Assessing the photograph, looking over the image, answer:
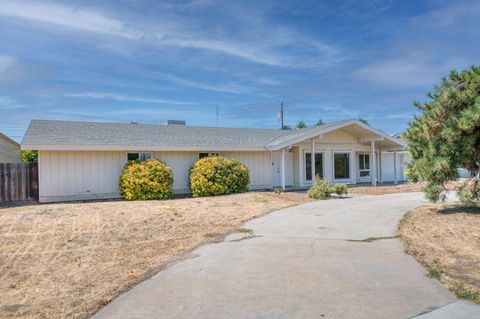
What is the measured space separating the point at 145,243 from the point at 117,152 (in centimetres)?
1058

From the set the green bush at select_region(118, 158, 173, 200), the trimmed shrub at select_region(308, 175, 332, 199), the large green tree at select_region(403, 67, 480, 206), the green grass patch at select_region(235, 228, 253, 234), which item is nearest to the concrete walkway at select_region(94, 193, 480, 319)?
the green grass patch at select_region(235, 228, 253, 234)

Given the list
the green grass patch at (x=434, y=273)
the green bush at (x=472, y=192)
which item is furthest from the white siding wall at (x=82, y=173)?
the green grass patch at (x=434, y=273)

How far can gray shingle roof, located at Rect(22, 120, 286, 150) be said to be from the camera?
17125 mm

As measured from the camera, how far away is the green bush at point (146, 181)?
16875mm

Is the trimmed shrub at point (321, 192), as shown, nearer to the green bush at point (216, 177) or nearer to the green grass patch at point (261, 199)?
the green grass patch at point (261, 199)

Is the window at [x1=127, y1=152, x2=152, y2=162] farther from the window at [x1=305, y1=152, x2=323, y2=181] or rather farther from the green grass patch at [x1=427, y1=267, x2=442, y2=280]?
the green grass patch at [x1=427, y1=267, x2=442, y2=280]

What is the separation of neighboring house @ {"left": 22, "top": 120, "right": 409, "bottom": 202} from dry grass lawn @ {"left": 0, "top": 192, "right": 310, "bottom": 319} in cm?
309

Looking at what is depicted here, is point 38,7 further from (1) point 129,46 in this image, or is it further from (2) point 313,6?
(2) point 313,6

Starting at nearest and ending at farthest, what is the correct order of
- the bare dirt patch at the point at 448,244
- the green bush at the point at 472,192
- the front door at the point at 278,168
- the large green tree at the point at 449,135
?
the bare dirt patch at the point at 448,244
the large green tree at the point at 449,135
the green bush at the point at 472,192
the front door at the point at 278,168

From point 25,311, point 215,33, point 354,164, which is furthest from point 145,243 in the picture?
point 354,164

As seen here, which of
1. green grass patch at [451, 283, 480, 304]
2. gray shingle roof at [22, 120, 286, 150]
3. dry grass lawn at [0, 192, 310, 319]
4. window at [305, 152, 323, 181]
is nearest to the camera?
green grass patch at [451, 283, 480, 304]

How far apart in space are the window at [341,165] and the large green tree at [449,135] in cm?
1297

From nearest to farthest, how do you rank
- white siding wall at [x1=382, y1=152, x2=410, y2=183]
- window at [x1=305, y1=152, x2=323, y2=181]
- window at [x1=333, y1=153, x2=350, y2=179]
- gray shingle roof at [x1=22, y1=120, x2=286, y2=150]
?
gray shingle roof at [x1=22, y1=120, x2=286, y2=150], window at [x1=305, y1=152, x2=323, y2=181], window at [x1=333, y1=153, x2=350, y2=179], white siding wall at [x1=382, y1=152, x2=410, y2=183]

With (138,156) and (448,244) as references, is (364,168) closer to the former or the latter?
(138,156)
